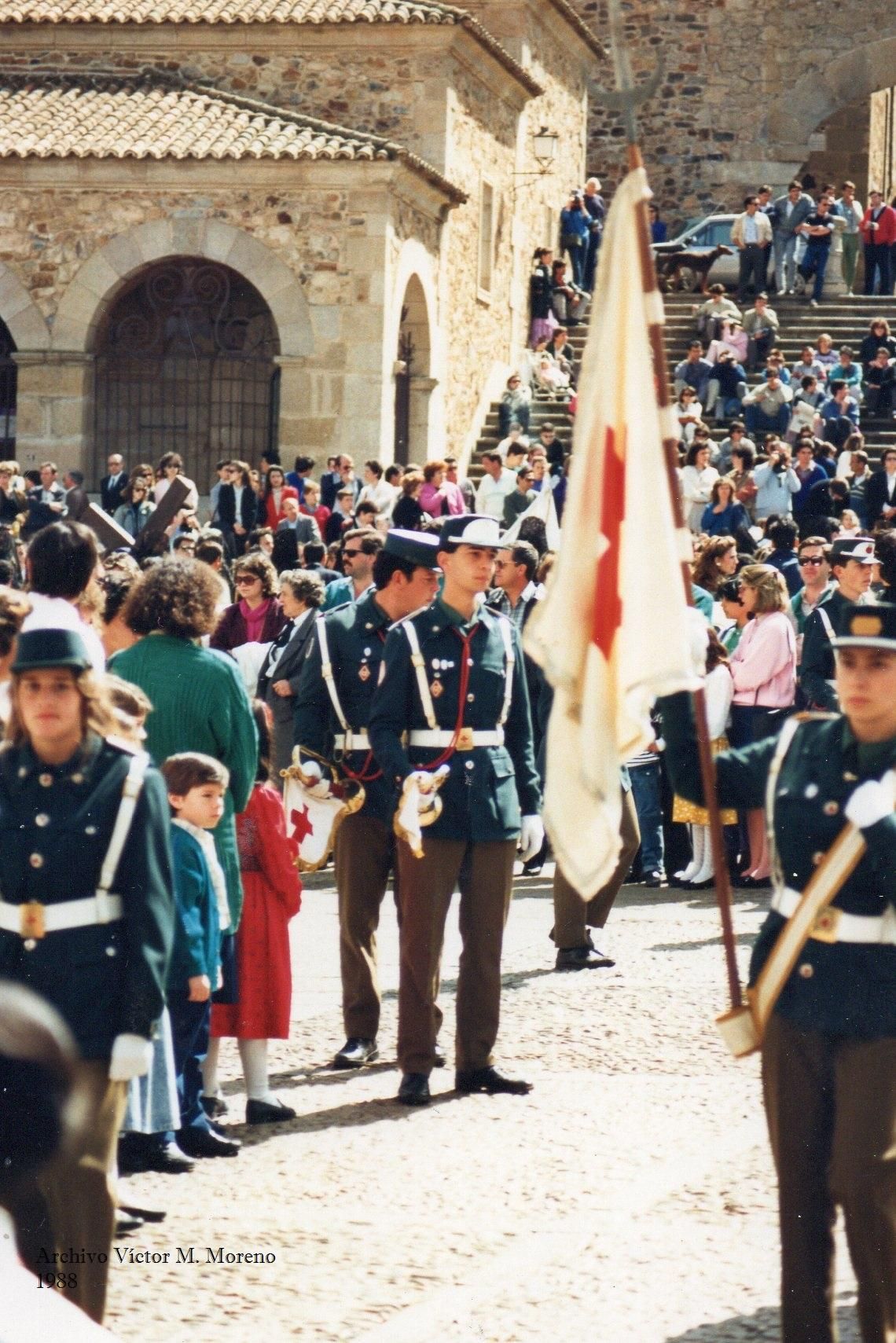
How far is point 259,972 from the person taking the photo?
25.6 ft

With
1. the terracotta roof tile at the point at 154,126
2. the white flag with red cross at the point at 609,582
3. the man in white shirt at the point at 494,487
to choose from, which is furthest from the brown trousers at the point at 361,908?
the terracotta roof tile at the point at 154,126

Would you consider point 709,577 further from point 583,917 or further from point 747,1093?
point 747,1093

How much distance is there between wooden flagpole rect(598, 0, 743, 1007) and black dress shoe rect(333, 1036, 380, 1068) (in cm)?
353

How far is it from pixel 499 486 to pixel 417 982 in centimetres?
1511

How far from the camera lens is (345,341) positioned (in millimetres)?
25422

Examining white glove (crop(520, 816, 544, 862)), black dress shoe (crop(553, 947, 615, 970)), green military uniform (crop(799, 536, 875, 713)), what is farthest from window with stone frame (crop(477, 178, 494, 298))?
white glove (crop(520, 816, 544, 862))

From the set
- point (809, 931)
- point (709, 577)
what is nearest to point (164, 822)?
point (809, 931)

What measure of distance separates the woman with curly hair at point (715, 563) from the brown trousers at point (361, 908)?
17.7 ft

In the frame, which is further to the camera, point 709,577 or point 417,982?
point 709,577

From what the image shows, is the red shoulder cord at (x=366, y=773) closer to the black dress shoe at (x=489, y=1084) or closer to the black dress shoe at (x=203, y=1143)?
the black dress shoe at (x=489, y=1084)

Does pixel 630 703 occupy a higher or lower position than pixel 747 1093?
higher

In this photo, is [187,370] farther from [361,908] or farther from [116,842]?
[116,842]

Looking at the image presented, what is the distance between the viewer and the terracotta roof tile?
24828 mm

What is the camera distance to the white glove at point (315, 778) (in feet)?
29.7
